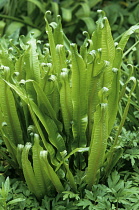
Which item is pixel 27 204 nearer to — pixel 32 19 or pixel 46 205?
pixel 46 205

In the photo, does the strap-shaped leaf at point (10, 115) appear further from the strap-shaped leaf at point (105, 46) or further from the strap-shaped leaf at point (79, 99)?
the strap-shaped leaf at point (105, 46)

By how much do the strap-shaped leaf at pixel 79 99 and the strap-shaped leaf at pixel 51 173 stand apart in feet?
0.53

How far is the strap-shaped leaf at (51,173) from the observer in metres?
1.11

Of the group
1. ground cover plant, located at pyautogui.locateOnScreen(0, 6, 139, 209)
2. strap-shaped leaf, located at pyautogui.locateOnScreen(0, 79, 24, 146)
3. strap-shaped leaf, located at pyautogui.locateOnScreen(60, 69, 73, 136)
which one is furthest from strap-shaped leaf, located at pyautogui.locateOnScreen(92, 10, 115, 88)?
strap-shaped leaf, located at pyautogui.locateOnScreen(0, 79, 24, 146)

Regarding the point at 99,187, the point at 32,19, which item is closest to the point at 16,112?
the point at 99,187

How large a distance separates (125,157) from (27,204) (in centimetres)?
40

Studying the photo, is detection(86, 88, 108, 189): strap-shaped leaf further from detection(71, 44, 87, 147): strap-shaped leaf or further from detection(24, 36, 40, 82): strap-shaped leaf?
detection(24, 36, 40, 82): strap-shaped leaf

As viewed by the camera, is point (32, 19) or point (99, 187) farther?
point (32, 19)

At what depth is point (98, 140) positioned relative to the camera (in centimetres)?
115

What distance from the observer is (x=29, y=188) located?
1.23m

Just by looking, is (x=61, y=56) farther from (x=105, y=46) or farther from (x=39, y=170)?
(x=39, y=170)

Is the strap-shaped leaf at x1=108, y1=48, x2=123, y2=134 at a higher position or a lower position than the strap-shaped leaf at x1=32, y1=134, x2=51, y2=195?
higher

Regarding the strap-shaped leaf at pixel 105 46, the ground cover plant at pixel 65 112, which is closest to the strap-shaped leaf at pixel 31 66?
the ground cover plant at pixel 65 112

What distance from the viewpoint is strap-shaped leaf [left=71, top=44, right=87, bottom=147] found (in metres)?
1.20
